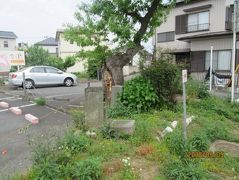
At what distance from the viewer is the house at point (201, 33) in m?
17.4

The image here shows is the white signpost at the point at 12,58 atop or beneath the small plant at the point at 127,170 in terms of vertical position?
atop

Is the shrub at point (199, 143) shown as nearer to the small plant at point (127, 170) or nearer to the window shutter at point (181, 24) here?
the small plant at point (127, 170)

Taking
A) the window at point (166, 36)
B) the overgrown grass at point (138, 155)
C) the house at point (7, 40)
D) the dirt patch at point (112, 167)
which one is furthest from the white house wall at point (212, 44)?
the house at point (7, 40)

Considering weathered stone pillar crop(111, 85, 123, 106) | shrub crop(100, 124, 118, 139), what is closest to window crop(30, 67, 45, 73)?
weathered stone pillar crop(111, 85, 123, 106)

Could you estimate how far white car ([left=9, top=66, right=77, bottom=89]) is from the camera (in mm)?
15281

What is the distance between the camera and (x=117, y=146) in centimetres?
441

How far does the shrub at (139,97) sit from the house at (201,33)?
1016cm

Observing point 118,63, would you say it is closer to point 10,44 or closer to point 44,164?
point 44,164

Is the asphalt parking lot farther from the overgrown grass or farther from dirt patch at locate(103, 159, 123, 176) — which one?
dirt patch at locate(103, 159, 123, 176)

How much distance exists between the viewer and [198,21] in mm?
19875

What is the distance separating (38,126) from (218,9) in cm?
1643

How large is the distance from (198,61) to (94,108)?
14803 mm

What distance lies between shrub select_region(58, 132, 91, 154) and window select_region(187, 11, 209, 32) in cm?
1746

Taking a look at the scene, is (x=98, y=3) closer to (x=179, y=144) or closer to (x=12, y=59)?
(x=179, y=144)
